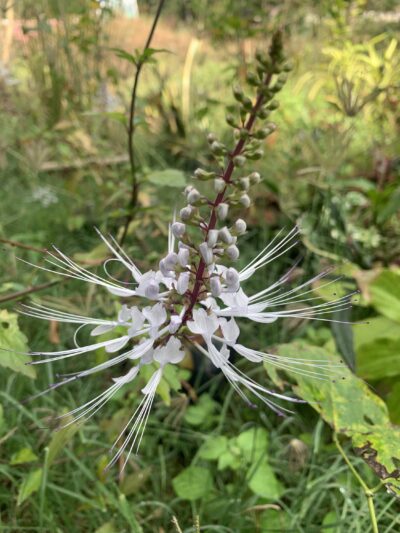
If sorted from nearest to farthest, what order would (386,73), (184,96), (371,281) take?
(371,281) → (386,73) → (184,96)

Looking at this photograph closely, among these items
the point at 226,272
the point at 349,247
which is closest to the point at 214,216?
the point at 226,272

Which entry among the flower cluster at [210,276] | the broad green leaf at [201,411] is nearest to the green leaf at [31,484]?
the flower cluster at [210,276]

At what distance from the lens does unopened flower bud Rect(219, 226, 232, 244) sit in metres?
0.98

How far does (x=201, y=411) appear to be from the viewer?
6.40ft

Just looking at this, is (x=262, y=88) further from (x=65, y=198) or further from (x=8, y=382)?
(x=65, y=198)

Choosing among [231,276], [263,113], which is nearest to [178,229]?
[231,276]

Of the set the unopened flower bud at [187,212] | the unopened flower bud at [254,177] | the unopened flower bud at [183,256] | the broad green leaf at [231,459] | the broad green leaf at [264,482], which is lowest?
the broad green leaf at [231,459]

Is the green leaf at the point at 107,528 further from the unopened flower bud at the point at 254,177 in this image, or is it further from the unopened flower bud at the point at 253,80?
the unopened flower bud at the point at 253,80

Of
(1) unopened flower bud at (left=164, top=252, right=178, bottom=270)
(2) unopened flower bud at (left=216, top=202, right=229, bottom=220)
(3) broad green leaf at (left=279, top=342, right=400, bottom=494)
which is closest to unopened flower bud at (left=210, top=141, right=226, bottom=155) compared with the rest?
(2) unopened flower bud at (left=216, top=202, right=229, bottom=220)

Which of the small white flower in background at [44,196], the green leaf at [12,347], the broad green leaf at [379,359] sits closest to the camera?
the green leaf at [12,347]

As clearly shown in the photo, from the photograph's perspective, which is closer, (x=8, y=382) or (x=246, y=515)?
(x=246, y=515)

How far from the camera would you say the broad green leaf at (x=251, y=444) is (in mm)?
1736

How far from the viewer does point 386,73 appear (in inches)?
121

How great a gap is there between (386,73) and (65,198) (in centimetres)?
210
